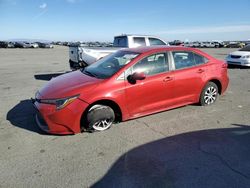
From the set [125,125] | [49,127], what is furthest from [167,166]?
[49,127]

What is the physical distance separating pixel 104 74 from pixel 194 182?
2.69m

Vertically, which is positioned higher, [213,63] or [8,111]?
[213,63]

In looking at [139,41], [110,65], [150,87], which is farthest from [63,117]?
→ [139,41]

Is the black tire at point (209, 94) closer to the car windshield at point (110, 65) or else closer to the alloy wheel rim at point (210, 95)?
the alloy wheel rim at point (210, 95)

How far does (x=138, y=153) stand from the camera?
3.63 metres

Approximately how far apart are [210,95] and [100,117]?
315cm

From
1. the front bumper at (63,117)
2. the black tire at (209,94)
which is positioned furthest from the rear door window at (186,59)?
the front bumper at (63,117)

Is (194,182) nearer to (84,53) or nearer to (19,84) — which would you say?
(84,53)

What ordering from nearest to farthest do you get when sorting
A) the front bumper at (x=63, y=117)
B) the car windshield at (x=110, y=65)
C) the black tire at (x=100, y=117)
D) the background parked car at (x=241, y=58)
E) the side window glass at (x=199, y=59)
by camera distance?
the front bumper at (x=63, y=117)
the black tire at (x=100, y=117)
the car windshield at (x=110, y=65)
the side window glass at (x=199, y=59)
the background parked car at (x=241, y=58)

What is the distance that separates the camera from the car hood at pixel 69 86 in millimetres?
4152

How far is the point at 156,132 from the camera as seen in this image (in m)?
4.41

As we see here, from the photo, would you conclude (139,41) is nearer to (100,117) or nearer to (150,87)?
(150,87)

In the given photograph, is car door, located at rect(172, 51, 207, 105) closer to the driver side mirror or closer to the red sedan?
the red sedan

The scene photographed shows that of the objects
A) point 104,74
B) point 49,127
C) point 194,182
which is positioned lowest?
point 194,182
